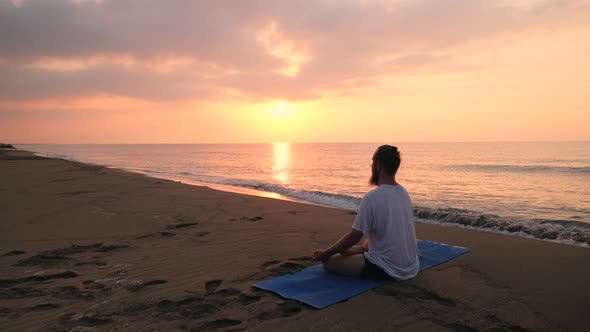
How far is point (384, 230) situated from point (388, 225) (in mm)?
77

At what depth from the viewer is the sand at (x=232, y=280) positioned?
3.22 m

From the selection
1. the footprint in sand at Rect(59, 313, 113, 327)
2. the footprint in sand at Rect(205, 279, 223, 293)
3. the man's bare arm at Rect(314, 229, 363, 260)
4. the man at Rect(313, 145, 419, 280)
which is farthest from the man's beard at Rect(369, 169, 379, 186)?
the footprint in sand at Rect(59, 313, 113, 327)

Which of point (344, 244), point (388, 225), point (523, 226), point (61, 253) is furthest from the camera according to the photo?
point (523, 226)

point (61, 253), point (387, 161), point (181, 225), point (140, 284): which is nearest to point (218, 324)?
point (140, 284)

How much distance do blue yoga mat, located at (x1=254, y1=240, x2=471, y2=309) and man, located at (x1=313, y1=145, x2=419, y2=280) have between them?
0.20 metres

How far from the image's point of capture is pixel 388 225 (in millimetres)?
3730

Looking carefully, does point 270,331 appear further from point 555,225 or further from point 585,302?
point 555,225

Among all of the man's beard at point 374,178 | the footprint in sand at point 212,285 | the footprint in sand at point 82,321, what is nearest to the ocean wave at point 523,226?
the man's beard at point 374,178

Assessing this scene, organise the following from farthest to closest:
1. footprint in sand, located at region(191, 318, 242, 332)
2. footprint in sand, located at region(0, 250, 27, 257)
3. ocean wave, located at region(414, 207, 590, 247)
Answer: ocean wave, located at region(414, 207, 590, 247) → footprint in sand, located at region(0, 250, 27, 257) → footprint in sand, located at region(191, 318, 242, 332)

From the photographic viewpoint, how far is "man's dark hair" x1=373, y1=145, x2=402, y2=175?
12.4ft

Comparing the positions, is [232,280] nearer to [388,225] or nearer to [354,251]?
[354,251]

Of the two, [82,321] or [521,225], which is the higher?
[82,321]

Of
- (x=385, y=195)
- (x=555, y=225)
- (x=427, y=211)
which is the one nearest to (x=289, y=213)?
(x=427, y=211)

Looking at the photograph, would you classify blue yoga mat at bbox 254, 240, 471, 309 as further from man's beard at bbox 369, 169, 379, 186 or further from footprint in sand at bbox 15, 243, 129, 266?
footprint in sand at bbox 15, 243, 129, 266
